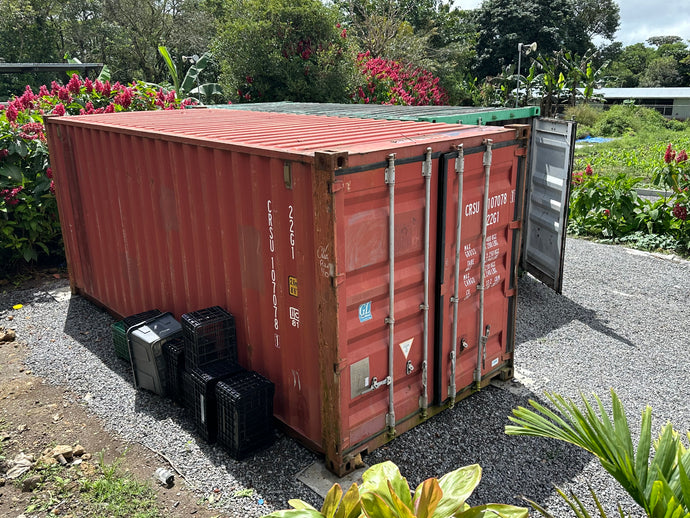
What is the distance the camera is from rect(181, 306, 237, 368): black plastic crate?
5.05 metres

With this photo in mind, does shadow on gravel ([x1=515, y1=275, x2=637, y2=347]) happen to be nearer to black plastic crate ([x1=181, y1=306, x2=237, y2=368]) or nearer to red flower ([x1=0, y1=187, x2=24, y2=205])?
black plastic crate ([x1=181, y1=306, x2=237, y2=368])

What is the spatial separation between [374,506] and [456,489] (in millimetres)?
472

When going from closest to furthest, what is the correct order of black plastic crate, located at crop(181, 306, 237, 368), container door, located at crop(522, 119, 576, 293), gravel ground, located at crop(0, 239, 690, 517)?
gravel ground, located at crop(0, 239, 690, 517)
black plastic crate, located at crop(181, 306, 237, 368)
container door, located at crop(522, 119, 576, 293)

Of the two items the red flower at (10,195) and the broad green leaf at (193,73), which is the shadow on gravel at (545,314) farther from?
the broad green leaf at (193,73)

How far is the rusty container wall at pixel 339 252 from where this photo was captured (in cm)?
424

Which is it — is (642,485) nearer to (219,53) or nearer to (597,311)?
(597,311)

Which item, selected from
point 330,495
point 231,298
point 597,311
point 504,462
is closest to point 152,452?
point 231,298

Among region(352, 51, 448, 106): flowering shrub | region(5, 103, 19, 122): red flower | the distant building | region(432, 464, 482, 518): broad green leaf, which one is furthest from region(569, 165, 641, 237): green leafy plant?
the distant building

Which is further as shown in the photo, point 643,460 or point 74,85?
point 74,85

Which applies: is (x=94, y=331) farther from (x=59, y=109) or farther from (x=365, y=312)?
(x=59, y=109)

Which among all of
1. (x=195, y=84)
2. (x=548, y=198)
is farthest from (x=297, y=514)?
(x=195, y=84)

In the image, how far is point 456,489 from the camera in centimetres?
281

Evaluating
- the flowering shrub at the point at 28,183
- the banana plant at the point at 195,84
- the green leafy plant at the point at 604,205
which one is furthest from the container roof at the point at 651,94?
the flowering shrub at the point at 28,183

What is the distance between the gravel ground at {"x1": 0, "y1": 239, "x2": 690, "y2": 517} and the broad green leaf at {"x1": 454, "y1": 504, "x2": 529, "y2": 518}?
160 cm
